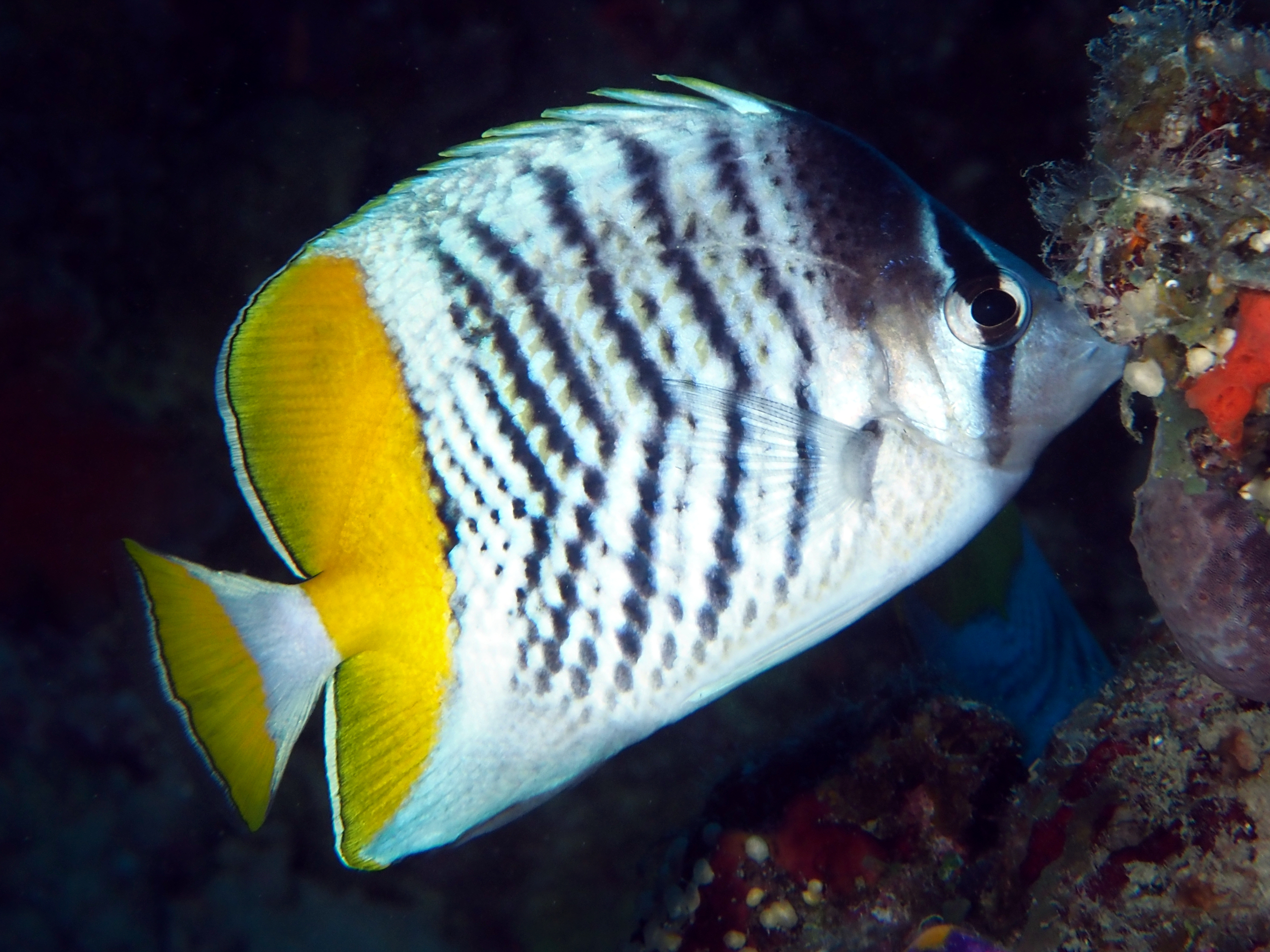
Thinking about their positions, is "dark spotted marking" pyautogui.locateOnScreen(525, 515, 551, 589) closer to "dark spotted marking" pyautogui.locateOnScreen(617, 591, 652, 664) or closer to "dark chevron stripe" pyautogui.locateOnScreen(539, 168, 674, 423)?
"dark spotted marking" pyautogui.locateOnScreen(617, 591, 652, 664)

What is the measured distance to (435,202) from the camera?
1367 mm

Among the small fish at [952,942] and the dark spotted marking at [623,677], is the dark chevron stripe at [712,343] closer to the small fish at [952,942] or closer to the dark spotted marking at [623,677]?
the dark spotted marking at [623,677]

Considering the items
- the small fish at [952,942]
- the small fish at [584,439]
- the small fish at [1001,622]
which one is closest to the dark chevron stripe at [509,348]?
the small fish at [584,439]

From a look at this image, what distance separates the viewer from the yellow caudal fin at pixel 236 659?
1.32m

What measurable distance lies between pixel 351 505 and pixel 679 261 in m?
0.71

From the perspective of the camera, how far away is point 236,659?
4.38ft

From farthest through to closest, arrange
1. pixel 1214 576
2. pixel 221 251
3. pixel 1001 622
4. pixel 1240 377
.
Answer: pixel 221 251, pixel 1001 622, pixel 1214 576, pixel 1240 377

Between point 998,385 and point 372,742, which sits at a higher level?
point 998,385

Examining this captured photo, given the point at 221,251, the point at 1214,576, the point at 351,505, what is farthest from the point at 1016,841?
the point at 221,251

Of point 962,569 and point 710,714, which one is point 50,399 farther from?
point 962,569

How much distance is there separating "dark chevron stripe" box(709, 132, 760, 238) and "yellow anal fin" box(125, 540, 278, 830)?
1125mm

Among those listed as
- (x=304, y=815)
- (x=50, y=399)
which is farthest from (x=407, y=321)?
(x=304, y=815)

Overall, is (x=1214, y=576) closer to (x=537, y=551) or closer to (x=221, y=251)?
(x=537, y=551)

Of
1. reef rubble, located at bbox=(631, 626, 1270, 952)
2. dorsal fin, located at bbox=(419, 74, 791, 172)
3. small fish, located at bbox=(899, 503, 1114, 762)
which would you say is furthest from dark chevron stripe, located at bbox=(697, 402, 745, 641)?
small fish, located at bbox=(899, 503, 1114, 762)
